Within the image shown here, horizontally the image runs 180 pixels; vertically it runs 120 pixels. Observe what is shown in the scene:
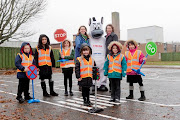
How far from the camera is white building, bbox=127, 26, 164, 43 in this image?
55.1m

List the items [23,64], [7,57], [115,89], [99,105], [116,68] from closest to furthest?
[99,105]
[116,68]
[115,89]
[23,64]
[7,57]

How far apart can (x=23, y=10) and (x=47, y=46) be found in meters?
18.7

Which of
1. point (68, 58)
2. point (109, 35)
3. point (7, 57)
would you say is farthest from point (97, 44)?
point (7, 57)

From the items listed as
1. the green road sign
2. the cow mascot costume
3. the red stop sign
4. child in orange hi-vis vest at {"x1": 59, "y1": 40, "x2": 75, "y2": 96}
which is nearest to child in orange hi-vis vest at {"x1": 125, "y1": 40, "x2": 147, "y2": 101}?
the green road sign

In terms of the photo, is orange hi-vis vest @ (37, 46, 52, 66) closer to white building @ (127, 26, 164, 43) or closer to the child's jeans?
the child's jeans

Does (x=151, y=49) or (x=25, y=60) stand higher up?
(x=151, y=49)

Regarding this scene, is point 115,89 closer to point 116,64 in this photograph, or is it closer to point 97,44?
point 116,64

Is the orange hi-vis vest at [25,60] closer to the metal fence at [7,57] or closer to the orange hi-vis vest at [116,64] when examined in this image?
the orange hi-vis vest at [116,64]

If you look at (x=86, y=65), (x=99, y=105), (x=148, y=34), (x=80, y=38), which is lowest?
(x=99, y=105)

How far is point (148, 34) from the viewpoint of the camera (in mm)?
56344

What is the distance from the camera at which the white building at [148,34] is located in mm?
55094

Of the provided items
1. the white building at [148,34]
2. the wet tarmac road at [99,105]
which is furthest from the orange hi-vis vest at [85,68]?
the white building at [148,34]

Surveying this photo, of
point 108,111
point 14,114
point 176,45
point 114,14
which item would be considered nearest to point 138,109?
point 108,111

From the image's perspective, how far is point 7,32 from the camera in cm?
2408
